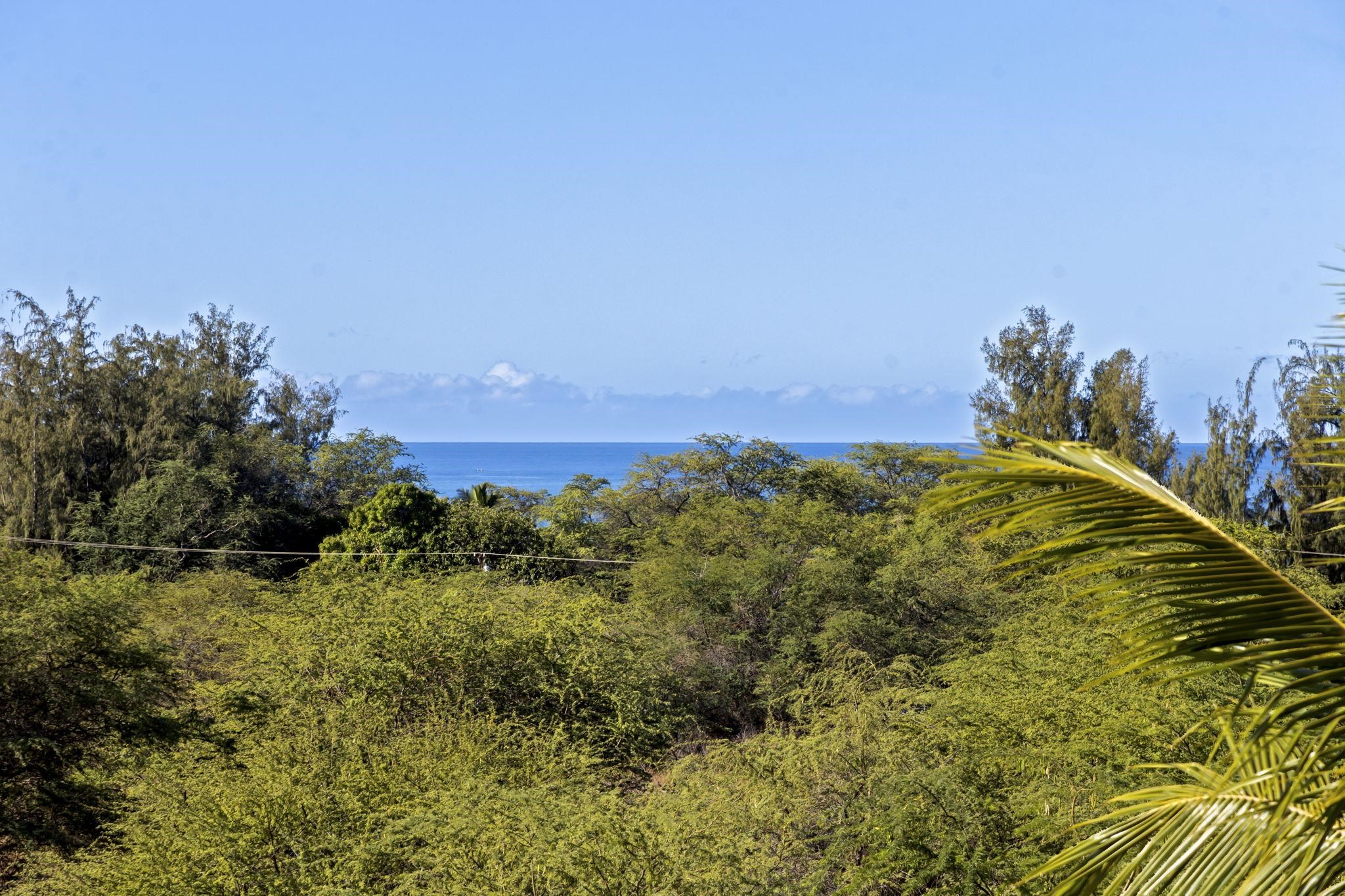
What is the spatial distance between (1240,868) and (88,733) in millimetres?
14026

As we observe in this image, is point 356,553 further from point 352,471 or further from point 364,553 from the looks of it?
point 352,471

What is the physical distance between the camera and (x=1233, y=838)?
3477 mm

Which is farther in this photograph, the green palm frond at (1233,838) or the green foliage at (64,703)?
Result: the green foliage at (64,703)

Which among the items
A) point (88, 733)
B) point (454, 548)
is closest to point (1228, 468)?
point (454, 548)

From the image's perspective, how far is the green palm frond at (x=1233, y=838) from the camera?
10.7 ft

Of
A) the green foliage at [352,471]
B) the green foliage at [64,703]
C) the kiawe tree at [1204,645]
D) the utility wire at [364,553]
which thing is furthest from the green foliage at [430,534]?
the kiawe tree at [1204,645]

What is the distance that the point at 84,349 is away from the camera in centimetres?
3822

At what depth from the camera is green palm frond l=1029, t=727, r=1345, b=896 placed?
129 inches

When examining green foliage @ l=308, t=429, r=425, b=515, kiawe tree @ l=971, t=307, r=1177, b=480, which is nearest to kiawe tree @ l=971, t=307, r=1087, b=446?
kiawe tree @ l=971, t=307, r=1177, b=480

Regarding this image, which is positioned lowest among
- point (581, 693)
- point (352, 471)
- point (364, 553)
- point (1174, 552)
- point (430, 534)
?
point (581, 693)

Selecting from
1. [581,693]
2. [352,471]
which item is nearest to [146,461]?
[352,471]

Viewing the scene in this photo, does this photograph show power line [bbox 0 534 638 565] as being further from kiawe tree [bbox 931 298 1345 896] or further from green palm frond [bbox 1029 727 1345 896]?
kiawe tree [bbox 931 298 1345 896]

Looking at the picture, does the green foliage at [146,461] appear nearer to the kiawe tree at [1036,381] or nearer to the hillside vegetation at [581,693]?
the hillside vegetation at [581,693]

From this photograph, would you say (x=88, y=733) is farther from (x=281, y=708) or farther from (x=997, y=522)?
(x=997, y=522)
